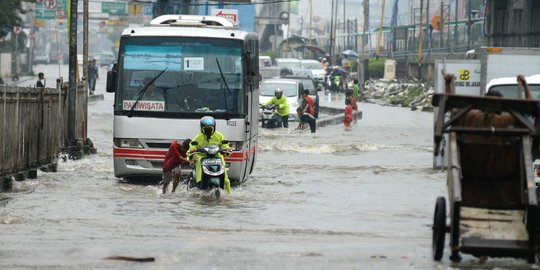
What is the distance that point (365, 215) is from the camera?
701 inches

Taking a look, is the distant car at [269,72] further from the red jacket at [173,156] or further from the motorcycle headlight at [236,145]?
the red jacket at [173,156]

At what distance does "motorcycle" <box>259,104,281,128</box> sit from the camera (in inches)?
1671

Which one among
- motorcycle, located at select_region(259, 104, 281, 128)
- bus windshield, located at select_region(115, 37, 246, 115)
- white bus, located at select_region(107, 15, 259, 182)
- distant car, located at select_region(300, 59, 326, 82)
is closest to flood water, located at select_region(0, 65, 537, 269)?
white bus, located at select_region(107, 15, 259, 182)

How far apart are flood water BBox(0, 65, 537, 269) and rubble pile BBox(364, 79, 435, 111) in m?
34.5

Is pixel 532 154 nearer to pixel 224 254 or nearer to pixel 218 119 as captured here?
pixel 224 254

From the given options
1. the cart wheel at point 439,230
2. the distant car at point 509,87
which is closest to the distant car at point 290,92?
the distant car at point 509,87

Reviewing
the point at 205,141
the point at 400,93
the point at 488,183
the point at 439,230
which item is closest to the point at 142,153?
the point at 205,141

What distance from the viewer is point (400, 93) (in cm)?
7556

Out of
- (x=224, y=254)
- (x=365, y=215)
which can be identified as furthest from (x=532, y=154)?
(x=365, y=215)

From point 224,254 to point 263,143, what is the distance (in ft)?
77.3

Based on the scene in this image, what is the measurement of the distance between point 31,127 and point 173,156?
12.6ft

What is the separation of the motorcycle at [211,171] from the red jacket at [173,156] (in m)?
1.13

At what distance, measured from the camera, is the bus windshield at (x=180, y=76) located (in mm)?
21750

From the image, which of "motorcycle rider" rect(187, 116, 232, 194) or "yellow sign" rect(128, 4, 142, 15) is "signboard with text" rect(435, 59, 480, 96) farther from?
"yellow sign" rect(128, 4, 142, 15)
